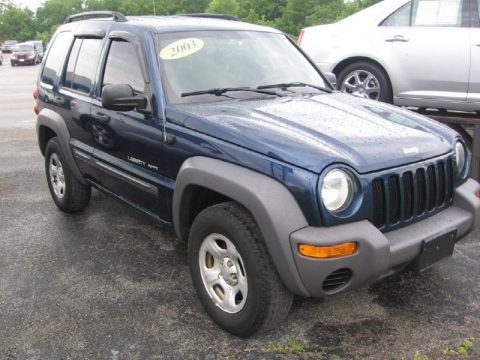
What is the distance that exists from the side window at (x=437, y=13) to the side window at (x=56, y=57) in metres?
Answer: 3.71

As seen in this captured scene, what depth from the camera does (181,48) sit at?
3658 millimetres

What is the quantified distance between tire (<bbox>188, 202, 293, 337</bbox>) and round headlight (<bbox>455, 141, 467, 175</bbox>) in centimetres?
146

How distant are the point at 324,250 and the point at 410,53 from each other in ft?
12.8

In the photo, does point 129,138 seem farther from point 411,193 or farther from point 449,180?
point 449,180

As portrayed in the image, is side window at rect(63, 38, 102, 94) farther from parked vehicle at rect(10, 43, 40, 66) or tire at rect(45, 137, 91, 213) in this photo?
parked vehicle at rect(10, 43, 40, 66)

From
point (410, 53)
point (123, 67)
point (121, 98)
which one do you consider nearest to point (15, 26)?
point (410, 53)

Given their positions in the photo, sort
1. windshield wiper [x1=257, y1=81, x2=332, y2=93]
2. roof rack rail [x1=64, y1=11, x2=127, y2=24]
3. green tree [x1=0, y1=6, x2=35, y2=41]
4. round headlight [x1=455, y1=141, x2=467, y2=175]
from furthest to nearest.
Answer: green tree [x1=0, y1=6, x2=35, y2=41], roof rack rail [x1=64, y1=11, x2=127, y2=24], windshield wiper [x1=257, y1=81, x2=332, y2=93], round headlight [x1=455, y1=141, x2=467, y2=175]

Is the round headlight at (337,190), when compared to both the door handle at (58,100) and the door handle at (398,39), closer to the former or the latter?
the door handle at (58,100)

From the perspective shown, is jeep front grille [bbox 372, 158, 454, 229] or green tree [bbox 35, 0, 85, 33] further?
green tree [bbox 35, 0, 85, 33]

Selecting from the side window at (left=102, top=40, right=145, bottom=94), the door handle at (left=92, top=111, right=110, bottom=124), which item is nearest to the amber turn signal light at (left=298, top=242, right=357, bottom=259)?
the side window at (left=102, top=40, right=145, bottom=94)

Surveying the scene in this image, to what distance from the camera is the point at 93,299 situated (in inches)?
137

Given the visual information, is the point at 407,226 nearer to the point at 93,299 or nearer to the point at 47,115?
the point at 93,299

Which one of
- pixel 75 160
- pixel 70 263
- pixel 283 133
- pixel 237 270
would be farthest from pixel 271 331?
pixel 75 160

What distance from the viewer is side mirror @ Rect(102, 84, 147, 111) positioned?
336 cm
